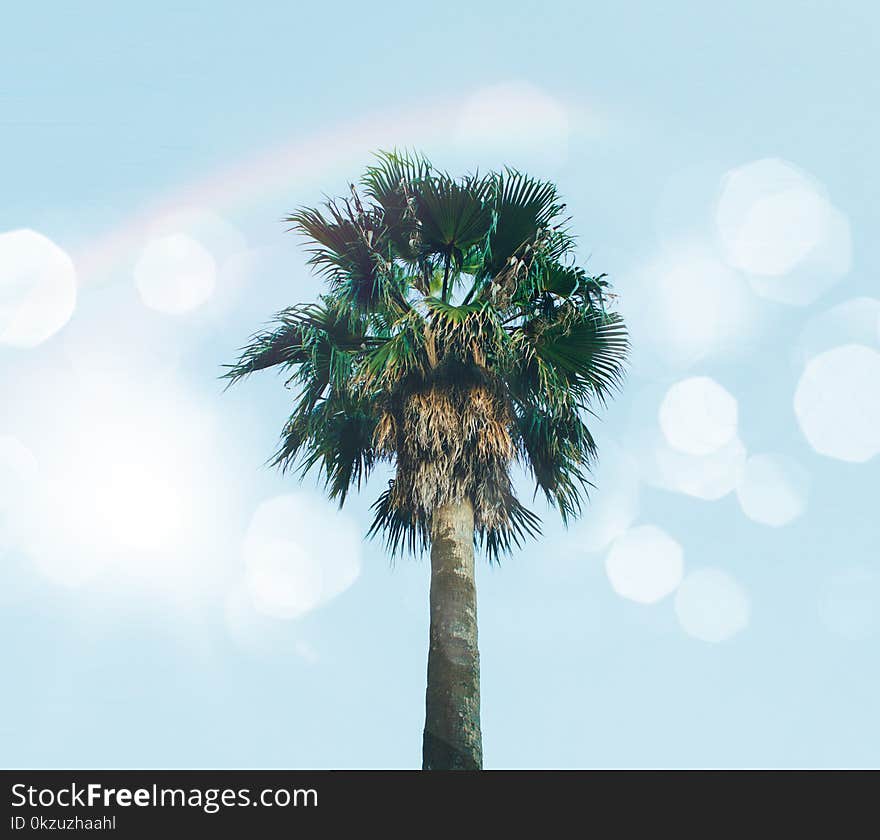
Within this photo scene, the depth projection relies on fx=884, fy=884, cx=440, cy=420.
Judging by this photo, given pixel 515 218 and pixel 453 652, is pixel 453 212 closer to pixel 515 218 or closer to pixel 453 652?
pixel 515 218

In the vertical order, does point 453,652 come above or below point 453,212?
below

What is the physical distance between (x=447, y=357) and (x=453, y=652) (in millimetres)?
3485

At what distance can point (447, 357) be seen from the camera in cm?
1047

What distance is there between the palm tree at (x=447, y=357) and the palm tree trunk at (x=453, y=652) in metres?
0.04

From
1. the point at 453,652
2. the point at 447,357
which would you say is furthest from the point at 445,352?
the point at 453,652

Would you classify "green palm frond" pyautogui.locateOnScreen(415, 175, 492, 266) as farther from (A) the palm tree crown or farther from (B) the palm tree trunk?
(B) the palm tree trunk

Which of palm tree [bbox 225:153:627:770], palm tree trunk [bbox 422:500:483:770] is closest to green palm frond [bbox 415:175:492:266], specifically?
palm tree [bbox 225:153:627:770]

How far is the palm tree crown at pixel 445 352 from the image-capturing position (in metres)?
10.3

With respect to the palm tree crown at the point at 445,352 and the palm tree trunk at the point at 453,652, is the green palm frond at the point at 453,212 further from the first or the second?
the palm tree trunk at the point at 453,652

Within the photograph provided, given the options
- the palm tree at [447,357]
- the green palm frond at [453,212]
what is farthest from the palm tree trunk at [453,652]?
the green palm frond at [453,212]

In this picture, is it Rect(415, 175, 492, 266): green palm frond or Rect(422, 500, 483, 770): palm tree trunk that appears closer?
Rect(422, 500, 483, 770): palm tree trunk

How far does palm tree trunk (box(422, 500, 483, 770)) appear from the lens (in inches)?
323

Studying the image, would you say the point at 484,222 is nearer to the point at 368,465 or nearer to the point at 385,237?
the point at 385,237

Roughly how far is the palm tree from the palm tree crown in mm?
18
